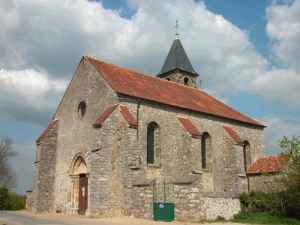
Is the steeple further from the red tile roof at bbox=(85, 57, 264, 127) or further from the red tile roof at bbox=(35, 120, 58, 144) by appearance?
the red tile roof at bbox=(35, 120, 58, 144)

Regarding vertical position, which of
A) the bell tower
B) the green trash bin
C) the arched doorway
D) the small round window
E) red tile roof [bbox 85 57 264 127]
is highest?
the bell tower

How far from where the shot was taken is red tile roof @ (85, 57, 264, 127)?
80.4 feet

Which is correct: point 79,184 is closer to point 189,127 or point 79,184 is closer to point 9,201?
point 189,127

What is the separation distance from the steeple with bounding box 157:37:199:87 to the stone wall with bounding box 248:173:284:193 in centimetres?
1357

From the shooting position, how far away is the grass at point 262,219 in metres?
20.1

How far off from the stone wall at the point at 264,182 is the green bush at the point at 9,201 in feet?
59.5

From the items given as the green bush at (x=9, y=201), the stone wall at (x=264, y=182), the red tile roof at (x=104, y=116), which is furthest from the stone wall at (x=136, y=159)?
the green bush at (x=9, y=201)

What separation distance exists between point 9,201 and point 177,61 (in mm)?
20064

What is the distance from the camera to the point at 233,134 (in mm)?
28203

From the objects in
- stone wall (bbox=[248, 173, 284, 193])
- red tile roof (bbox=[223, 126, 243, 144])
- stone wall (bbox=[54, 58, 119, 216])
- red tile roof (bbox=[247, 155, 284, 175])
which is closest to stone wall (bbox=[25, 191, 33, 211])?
stone wall (bbox=[54, 58, 119, 216])

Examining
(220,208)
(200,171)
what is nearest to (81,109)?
(200,171)

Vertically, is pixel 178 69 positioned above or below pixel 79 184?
above

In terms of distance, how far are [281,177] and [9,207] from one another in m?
20.4

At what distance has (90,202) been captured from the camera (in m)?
21.2
